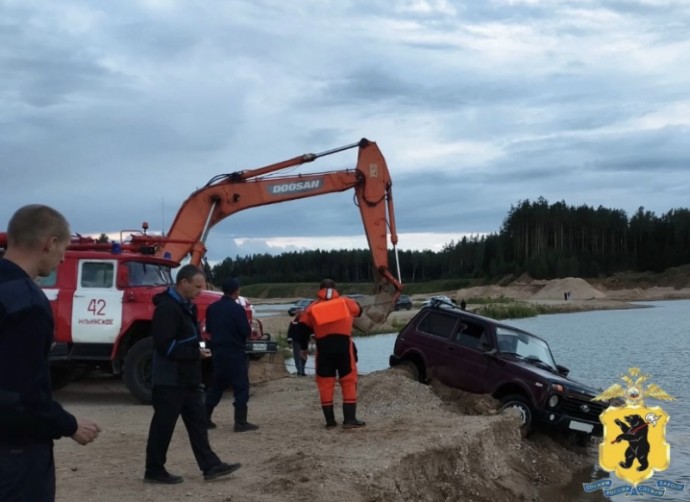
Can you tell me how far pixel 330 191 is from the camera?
1970cm

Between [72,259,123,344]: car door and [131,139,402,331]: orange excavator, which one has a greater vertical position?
[131,139,402,331]: orange excavator

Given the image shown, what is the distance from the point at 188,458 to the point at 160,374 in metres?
1.86

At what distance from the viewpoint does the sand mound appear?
99.9 metres

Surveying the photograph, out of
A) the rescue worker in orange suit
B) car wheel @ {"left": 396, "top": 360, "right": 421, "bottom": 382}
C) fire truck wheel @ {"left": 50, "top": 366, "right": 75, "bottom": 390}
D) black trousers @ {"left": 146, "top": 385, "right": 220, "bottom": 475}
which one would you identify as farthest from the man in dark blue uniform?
fire truck wheel @ {"left": 50, "top": 366, "right": 75, "bottom": 390}

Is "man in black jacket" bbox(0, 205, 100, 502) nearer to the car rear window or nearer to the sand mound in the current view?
the car rear window

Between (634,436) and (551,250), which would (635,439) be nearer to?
(634,436)

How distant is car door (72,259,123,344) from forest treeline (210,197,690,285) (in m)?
110

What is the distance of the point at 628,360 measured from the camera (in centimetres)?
2544

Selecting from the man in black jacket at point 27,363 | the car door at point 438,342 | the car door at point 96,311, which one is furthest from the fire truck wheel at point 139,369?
the man in black jacket at point 27,363

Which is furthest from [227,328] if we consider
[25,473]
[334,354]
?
[25,473]

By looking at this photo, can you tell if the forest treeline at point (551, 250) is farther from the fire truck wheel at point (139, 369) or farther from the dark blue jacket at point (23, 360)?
the dark blue jacket at point (23, 360)

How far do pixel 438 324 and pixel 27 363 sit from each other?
11184 millimetres

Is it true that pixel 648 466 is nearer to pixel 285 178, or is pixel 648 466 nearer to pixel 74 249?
pixel 74 249

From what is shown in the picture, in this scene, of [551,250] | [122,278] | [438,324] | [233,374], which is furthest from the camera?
[551,250]
